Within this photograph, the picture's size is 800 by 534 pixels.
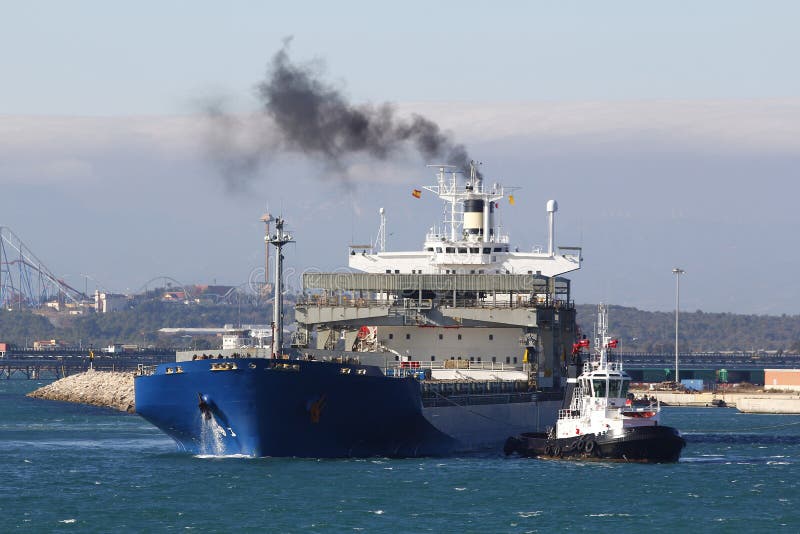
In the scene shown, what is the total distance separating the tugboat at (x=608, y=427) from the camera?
65.1 metres

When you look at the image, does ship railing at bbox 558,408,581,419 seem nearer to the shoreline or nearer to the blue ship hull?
the blue ship hull

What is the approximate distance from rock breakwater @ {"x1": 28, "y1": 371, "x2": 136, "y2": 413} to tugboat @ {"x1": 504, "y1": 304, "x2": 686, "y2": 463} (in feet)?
234

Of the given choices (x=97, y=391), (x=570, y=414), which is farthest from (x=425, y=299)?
(x=97, y=391)

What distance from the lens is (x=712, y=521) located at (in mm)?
51156

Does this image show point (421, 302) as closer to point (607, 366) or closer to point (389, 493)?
point (607, 366)

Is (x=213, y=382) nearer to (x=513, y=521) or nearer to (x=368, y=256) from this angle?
(x=513, y=521)

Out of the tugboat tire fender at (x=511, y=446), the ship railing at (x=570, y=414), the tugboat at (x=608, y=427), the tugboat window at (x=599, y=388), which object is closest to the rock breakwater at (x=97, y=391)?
the tugboat tire fender at (x=511, y=446)

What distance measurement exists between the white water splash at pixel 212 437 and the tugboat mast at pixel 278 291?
3.70 metres

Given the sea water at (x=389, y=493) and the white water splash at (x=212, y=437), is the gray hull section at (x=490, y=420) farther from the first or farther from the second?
the white water splash at (x=212, y=437)

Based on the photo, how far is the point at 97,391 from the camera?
6122 inches

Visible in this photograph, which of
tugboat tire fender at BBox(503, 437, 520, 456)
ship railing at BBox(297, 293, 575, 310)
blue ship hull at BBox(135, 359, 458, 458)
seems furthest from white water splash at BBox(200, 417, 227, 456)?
tugboat tire fender at BBox(503, 437, 520, 456)

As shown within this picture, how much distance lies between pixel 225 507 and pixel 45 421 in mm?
61590

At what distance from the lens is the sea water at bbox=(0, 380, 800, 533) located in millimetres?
50062

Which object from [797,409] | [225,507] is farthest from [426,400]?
[797,409]
